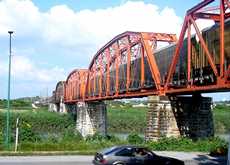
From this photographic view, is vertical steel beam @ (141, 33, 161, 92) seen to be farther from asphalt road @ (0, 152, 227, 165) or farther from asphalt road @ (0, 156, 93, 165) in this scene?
asphalt road @ (0, 156, 93, 165)

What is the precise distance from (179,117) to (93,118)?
47.5 meters

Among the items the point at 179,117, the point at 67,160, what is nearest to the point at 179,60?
the point at 179,117

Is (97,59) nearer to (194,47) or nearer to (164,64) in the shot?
(164,64)

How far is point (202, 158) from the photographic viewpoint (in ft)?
96.2

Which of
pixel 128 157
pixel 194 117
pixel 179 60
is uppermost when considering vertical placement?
pixel 179 60

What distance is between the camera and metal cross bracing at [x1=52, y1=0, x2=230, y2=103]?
32.5 m

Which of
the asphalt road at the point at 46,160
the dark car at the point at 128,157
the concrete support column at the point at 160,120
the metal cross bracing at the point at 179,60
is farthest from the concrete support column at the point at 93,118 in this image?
the dark car at the point at 128,157

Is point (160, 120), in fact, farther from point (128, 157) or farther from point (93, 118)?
point (93, 118)

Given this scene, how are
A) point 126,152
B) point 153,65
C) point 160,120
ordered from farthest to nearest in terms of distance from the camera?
point 153,65
point 160,120
point 126,152

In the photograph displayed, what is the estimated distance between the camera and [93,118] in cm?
8819

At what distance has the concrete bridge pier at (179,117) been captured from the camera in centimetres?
4066

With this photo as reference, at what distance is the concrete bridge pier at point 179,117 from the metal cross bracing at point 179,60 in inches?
56.4

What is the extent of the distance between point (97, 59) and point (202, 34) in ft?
A: 175

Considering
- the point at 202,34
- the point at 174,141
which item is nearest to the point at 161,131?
the point at 174,141
